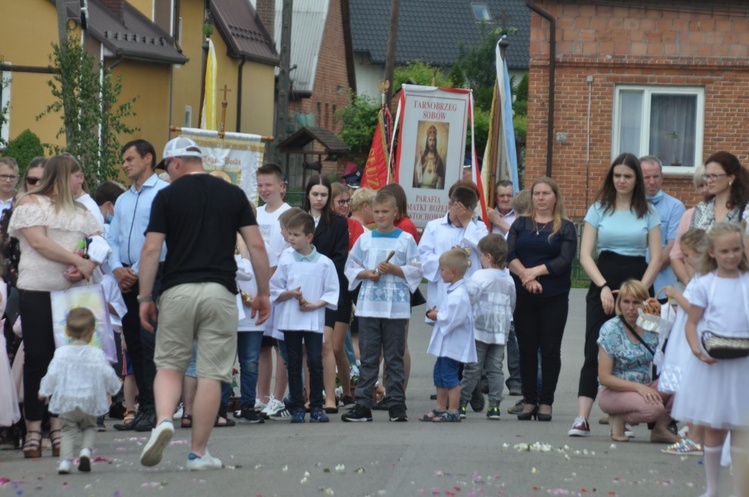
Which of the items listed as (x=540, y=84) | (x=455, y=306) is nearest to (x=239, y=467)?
(x=455, y=306)

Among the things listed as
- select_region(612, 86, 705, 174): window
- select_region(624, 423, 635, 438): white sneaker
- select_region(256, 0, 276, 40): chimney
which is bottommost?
select_region(624, 423, 635, 438): white sneaker

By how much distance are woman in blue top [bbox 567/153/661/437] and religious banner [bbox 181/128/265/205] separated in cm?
588

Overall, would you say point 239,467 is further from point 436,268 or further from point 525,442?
point 436,268

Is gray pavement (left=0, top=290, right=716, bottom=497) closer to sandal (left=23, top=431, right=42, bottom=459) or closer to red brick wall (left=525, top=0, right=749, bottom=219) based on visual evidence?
sandal (left=23, top=431, right=42, bottom=459)

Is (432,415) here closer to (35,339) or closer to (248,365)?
(248,365)

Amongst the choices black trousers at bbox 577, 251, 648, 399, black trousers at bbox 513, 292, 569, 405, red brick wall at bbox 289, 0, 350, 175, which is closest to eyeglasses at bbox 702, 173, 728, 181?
black trousers at bbox 577, 251, 648, 399

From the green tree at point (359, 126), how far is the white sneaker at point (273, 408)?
41602 millimetres

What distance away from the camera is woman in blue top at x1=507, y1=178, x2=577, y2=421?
37.7ft

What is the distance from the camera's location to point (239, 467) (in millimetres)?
8711

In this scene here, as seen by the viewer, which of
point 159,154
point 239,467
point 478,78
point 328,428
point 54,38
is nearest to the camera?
point 239,467

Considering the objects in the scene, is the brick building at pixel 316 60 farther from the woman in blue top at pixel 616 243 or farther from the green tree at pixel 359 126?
the woman in blue top at pixel 616 243

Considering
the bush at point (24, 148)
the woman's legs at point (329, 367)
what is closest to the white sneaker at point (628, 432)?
the woman's legs at point (329, 367)

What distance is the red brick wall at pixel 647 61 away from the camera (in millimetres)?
26266

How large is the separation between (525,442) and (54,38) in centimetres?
2166
